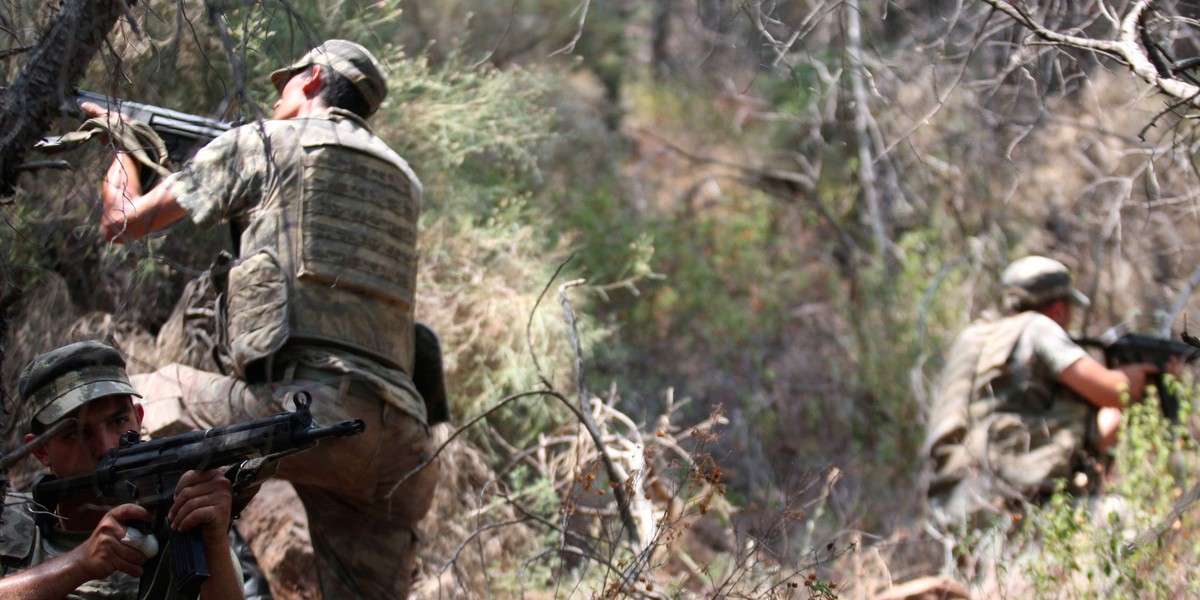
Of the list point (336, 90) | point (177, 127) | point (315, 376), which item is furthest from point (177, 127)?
point (315, 376)

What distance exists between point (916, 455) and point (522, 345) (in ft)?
11.3

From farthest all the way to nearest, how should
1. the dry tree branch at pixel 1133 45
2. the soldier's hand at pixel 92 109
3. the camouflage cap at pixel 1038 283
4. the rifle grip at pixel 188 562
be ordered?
the camouflage cap at pixel 1038 283
the soldier's hand at pixel 92 109
the dry tree branch at pixel 1133 45
the rifle grip at pixel 188 562

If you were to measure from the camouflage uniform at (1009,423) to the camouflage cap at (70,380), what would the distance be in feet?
14.5

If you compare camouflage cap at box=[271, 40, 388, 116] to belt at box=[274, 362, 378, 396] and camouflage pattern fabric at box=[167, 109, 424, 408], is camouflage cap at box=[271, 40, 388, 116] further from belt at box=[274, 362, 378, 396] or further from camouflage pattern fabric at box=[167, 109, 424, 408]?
belt at box=[274, 362, 378, 396]

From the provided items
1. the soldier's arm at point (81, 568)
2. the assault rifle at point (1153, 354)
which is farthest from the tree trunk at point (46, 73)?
the assault rifle at point (1153, 354)

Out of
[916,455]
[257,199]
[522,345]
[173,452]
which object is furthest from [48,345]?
[916,455]

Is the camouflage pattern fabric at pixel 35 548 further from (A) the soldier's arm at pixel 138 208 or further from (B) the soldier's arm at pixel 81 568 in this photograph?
(A) the soldier's arm at pixel 138 208

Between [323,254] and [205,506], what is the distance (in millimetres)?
1437

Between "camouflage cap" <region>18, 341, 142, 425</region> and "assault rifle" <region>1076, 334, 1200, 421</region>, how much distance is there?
5.05 meters

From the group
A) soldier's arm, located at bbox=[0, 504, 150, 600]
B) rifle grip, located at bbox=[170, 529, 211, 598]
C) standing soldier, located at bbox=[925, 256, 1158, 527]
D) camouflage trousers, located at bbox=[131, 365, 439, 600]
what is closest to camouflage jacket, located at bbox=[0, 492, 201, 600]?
soldier's arm, located at bbox=[0, 504, 150, 600]

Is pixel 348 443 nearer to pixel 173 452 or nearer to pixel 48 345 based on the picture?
pixel 173 452

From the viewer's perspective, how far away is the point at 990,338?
22.6 ft

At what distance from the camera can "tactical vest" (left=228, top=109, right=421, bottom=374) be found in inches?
175

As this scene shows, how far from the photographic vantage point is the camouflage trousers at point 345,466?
174 inches
